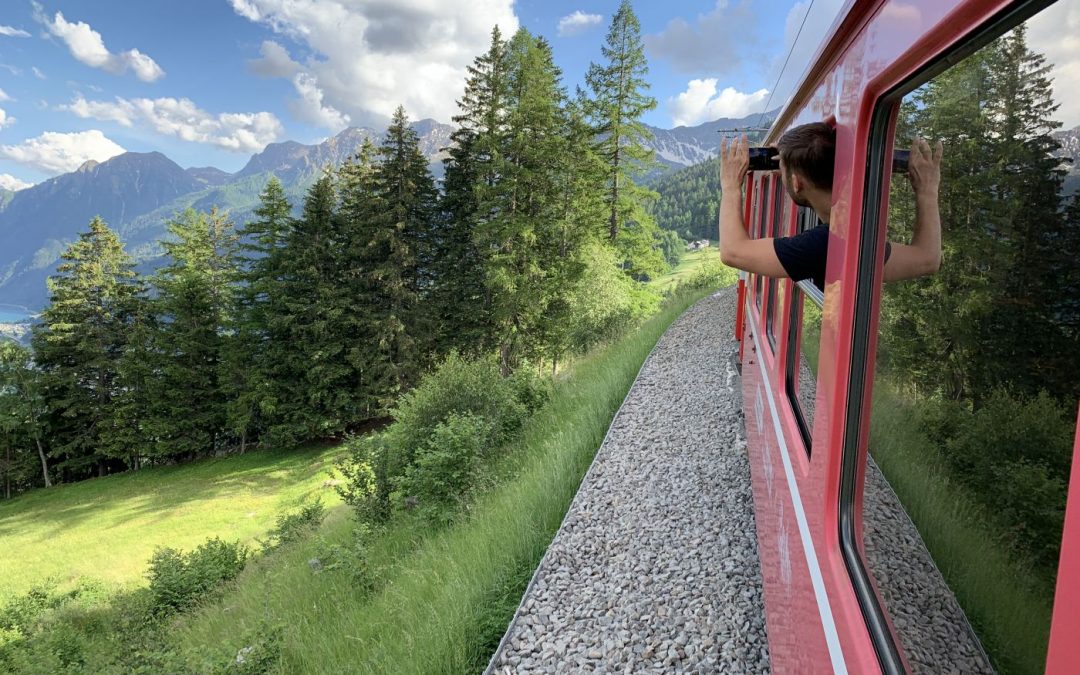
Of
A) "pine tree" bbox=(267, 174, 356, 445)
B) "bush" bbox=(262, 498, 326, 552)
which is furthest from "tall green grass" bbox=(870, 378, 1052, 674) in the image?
"pine tree" bbox=(267, 174, 356, 445)

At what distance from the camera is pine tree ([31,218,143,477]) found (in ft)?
103

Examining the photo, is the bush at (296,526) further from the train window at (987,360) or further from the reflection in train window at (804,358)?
the train window at (987,360)

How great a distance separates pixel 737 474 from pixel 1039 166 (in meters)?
5.45

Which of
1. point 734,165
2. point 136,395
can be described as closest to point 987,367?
point 734,165

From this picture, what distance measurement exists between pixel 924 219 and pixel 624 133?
76.4ft

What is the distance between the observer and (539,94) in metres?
21.7

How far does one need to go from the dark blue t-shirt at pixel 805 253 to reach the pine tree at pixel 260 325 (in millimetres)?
29180

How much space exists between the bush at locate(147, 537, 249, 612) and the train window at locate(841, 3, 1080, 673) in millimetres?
12163

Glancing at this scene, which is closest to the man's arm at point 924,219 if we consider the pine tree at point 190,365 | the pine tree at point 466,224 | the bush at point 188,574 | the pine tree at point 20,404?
the bush at point 188,574

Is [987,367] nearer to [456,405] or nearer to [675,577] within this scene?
[675,577]

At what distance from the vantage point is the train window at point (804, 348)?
1902 millimetres

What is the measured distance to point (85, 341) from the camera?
31531 mm

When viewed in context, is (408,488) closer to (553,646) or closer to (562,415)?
(562,415)

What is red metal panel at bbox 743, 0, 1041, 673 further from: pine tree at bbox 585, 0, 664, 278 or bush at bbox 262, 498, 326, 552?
pine tree at bbox 585, 0, 664, 278
